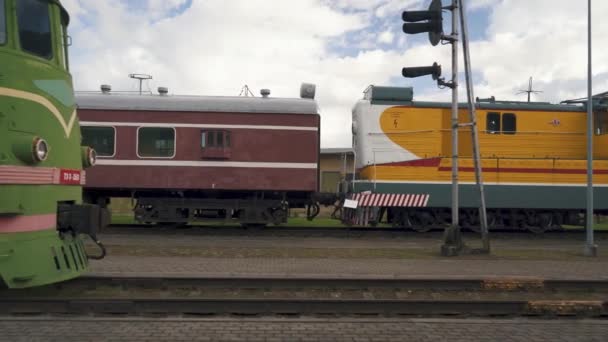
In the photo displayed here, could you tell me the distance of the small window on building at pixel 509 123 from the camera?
14266 mm

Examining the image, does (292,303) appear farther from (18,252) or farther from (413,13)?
(413,13)

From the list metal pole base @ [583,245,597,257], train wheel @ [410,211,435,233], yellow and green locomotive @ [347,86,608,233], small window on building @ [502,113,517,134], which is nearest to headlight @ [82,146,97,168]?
yellow and green locomotive @ [347,86,608,233]

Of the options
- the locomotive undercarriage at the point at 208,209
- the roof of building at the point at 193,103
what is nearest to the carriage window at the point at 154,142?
the roof of building at the point at 193,103

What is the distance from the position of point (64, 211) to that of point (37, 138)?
1175 millimetres

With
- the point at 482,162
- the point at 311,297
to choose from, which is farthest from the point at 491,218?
the point at 311,297

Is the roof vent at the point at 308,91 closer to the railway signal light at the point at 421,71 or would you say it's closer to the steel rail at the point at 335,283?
the railway signal light at the point at 421,71

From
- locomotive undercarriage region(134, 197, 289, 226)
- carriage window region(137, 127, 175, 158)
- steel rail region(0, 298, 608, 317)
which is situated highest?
carriage window region(137, 127, 175, 158)

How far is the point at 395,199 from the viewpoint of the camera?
44.7 ft

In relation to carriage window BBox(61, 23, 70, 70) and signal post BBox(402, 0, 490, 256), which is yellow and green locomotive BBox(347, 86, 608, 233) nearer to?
signal post BBox(402, 0, 490, 256)

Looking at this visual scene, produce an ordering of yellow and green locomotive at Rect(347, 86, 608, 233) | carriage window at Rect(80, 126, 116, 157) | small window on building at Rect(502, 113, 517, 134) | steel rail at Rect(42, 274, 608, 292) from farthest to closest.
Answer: small window on building at Rect(502, 113, 517, 134), yellow and green locomotive at Rect(347, 86, 608, 233), carriage window at Rect(80, 126, 116, 157), steel rail at Rect(42, 274, 608, 292)

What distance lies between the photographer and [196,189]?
43.9ft

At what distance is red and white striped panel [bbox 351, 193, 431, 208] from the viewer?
534 inches

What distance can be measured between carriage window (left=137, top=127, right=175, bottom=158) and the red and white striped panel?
5.32 m

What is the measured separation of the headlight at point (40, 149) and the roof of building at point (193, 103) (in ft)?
25.6
